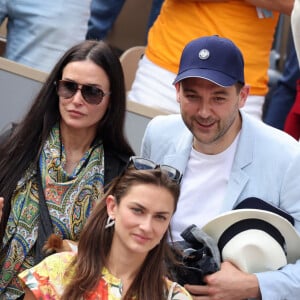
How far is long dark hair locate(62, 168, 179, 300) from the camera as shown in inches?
115

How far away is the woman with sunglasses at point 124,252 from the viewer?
2914mm

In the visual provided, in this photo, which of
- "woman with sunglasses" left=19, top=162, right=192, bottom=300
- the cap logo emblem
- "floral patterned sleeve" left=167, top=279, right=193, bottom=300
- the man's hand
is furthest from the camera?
the cap logo emblem

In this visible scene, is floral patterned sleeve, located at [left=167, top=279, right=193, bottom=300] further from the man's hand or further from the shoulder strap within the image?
the shoulder strap

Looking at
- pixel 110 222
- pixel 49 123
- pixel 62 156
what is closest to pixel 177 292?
pixel 110 222

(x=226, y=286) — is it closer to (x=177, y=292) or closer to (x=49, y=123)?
(x=177, y=292)

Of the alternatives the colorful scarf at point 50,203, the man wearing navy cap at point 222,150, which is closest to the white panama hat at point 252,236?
the man wearing navy cap at point 222,150

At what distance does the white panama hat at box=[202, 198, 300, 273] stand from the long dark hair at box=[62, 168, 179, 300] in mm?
248

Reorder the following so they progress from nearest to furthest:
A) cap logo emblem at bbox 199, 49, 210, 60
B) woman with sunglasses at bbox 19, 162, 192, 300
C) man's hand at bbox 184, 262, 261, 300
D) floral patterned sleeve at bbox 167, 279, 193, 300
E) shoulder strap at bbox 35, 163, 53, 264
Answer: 1. woman with sunglasses at bbox 19, 162, 192, 300
2. floral patterned sleeve at bbox 167, 279, 193, 300
3. man's hand at bbox 184, 262, 261, 300
4. shoulder strap at bbox 35, 163, 53, 264
5. cap logo emblem at bbox 199, 49, 210, 60

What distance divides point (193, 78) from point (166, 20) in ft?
4.02

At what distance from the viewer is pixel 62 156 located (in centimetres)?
348

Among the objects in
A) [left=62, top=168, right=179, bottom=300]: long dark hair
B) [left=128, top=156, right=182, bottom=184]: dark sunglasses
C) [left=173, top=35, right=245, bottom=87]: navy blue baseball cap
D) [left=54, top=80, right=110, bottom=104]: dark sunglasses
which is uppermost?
[left=173, top=35, right=245, bottom=87]: navy blue baseball cap

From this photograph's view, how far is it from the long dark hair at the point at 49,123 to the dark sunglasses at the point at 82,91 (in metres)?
0.06

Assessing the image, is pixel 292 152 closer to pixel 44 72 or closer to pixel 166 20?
pixel 166 20

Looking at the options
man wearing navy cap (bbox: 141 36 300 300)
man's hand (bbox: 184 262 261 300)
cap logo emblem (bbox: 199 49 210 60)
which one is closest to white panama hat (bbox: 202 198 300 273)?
man's hand (bbox: 184 262 261 300)
